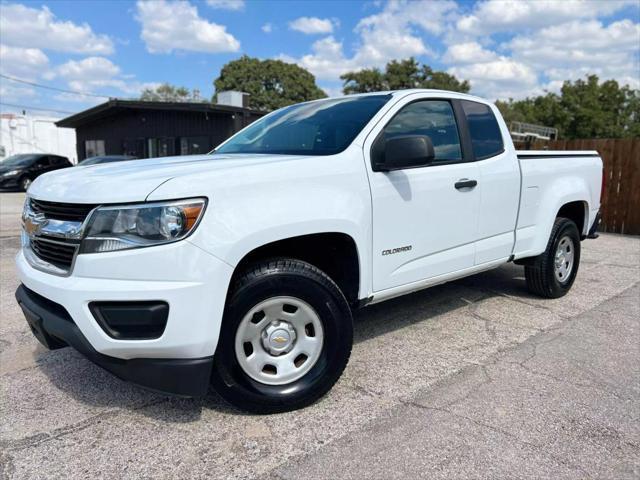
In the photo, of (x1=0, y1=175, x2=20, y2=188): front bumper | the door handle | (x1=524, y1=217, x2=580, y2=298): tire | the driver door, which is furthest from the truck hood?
(x1=0, y1=175, x2=20, y2=188): front bumper

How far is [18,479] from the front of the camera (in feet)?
7.29

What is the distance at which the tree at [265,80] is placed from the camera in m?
51.3

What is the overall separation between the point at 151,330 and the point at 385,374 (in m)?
1.61

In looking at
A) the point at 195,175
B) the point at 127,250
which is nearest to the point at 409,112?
the point at 195,175

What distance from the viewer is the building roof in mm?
18922

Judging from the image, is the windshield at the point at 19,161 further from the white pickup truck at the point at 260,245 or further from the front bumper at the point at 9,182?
the white pickup truck at the point at 260,245

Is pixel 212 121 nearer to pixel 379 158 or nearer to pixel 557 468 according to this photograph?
pixel 379 158

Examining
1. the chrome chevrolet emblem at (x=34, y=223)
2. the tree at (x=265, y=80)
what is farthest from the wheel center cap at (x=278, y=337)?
the tree at (x=265, y=80)

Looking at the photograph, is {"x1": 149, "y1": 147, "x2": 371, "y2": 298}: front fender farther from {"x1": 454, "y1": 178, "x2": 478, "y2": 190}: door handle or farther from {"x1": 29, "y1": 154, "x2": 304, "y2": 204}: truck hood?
{"x1": 454, "y1": 178, "x2": 478, "y2": 190}: door handle

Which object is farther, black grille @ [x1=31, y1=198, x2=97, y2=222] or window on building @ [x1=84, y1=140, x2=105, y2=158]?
window on building @ [x1=84, y1=140, x2=105, y2=158]

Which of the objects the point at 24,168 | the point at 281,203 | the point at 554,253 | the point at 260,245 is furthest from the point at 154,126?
the point at 260,245

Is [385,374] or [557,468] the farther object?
[385,374]

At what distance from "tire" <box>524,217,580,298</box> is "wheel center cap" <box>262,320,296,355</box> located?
Answer: 3.03m

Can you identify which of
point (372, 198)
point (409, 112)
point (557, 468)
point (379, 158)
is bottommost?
point (557, 468)
